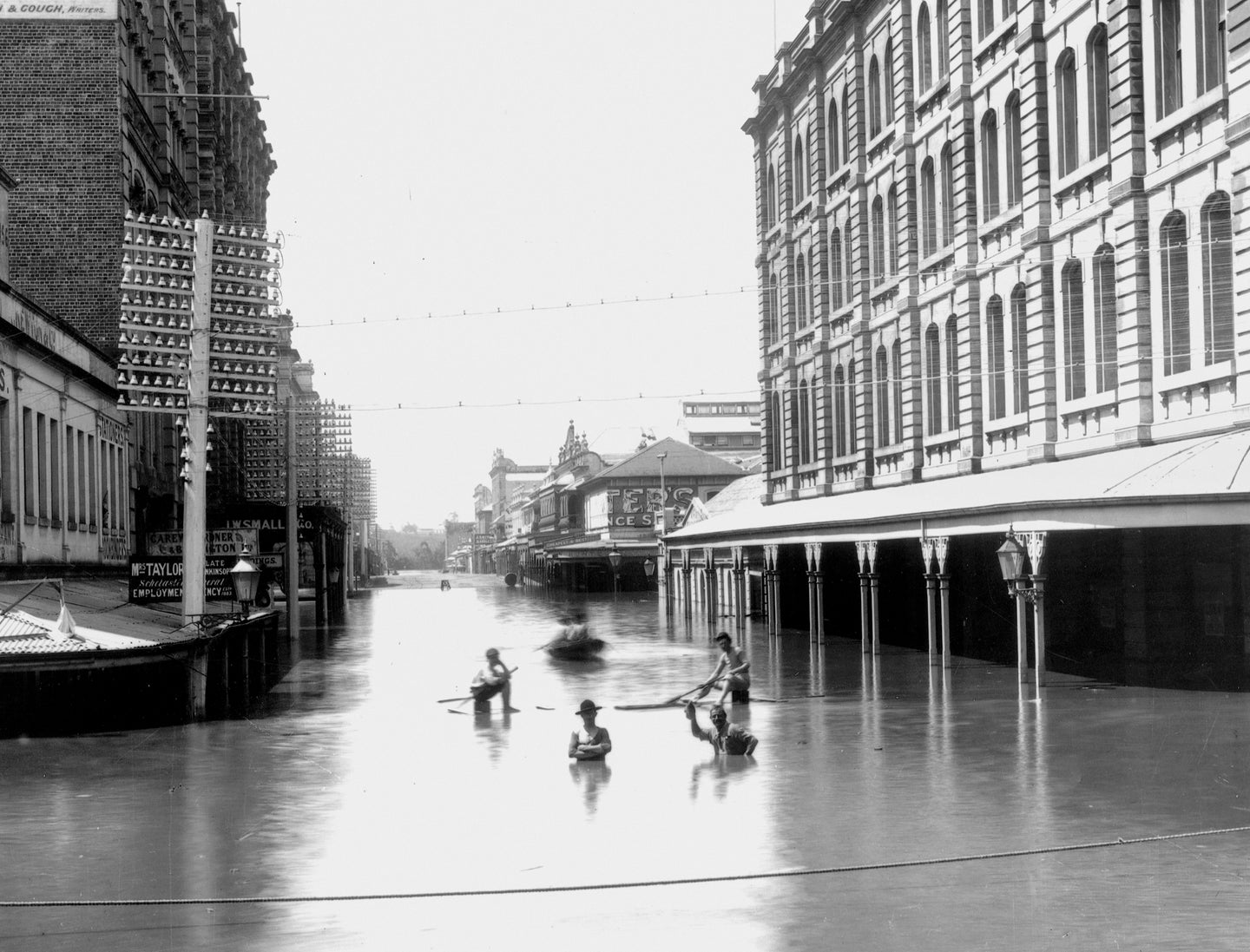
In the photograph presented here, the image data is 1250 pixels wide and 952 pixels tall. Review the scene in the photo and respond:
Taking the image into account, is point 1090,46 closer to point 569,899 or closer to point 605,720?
point 605,720

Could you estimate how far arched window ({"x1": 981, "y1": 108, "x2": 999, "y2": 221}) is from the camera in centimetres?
3431

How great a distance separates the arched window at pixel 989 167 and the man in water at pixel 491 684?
16.1 meters

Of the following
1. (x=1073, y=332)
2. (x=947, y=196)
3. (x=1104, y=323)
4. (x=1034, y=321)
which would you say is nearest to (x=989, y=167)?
(x=947, y=196)

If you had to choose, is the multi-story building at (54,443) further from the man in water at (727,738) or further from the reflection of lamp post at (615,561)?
the reflection of lamp post at (615,561)

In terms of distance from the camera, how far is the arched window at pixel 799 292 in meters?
49.4

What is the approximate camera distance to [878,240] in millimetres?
42156

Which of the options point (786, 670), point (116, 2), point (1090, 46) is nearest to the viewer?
point (1090, 46)

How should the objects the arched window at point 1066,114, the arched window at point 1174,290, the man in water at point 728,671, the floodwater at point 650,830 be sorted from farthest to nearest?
the arched window at point 1066,114
the arched window at point 1174,290
the man in water at point 728,671
the floodwater at point 650,830

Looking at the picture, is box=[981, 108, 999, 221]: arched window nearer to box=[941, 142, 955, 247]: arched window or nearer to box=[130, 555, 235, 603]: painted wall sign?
box=[941, 142, 955, 247]: arched window

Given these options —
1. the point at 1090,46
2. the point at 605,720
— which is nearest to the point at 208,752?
the point at 605,720

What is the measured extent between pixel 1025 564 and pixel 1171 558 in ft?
11.4

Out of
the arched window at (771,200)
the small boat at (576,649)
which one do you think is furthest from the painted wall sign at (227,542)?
the arched window at (771,200)

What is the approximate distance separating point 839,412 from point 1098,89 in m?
18.5

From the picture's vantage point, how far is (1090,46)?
2917 cm
